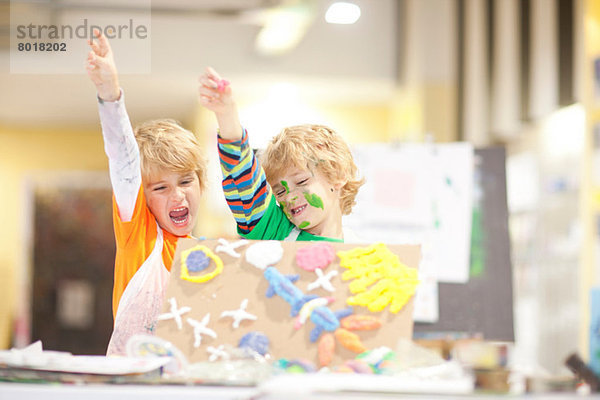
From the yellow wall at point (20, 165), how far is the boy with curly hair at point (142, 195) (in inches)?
222

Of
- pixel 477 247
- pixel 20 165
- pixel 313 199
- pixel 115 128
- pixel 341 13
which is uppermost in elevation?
pixel 20 165

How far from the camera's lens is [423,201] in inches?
88.3

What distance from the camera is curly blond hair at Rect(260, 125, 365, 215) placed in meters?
1.30

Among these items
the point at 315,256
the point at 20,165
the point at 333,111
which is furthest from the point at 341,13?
the point at 20,165

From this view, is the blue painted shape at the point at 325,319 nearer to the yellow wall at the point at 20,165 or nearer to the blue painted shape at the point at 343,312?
Answer: the blue painted shape at the point at 343,312

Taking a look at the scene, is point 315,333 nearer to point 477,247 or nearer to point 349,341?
point 349,341

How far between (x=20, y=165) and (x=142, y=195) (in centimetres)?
605

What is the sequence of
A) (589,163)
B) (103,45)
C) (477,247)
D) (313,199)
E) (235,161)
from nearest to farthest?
1. (103,45)
2. (235,161)
3. (313,199)
4. (477,247)
5. (589,163)

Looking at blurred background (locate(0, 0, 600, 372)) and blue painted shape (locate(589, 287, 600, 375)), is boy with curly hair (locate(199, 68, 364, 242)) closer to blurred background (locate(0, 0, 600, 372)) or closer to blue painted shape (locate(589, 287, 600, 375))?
blurred background (locate(0, 0, 600, 372))

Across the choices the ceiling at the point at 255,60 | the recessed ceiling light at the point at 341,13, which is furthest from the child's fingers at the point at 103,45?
the ceiling at the point at 255,60

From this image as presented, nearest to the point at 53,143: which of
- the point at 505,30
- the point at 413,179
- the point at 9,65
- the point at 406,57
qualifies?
Result: the point at 406,57

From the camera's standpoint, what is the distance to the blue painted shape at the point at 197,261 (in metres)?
1.01

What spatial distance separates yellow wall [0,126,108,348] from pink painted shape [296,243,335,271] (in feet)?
19.6

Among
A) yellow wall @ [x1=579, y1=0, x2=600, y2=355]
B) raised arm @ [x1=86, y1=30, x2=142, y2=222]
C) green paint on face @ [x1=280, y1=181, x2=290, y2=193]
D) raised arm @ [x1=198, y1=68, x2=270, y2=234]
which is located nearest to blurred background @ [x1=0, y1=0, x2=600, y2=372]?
yellow wall @ [x1=579, y1=0, x2=600, y2=355]
